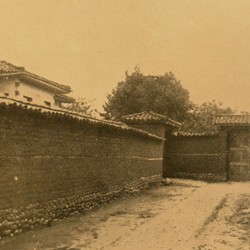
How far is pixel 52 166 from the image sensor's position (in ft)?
32.8

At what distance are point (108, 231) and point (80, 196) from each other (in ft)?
8.05

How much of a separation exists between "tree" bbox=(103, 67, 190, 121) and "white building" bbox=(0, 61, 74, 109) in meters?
12.8

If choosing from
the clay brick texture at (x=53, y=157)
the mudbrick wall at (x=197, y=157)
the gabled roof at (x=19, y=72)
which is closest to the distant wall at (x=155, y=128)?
the mudbrick wall at (x=197, y=157)

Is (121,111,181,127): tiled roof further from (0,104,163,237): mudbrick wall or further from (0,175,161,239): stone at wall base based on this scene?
(0,175,161,239): stone at wall base

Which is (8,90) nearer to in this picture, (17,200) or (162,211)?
(162,211)

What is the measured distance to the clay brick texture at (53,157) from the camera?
838 centimetres

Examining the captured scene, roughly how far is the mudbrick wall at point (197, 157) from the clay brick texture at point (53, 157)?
9775mm

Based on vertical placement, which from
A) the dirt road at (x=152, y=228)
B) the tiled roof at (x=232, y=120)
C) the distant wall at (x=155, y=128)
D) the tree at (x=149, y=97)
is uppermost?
the tree at (x=149, y=97)

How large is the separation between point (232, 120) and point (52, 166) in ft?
51.3

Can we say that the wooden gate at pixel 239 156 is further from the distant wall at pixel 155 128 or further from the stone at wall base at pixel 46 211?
the stone at wall base at pixel 46 211

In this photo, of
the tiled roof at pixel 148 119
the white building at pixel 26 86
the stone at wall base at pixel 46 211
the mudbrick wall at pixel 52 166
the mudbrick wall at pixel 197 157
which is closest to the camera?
the stone at wall base at pixel 46 211

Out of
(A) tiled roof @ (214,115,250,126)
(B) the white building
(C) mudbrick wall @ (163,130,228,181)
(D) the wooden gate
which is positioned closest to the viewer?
(B) the white building

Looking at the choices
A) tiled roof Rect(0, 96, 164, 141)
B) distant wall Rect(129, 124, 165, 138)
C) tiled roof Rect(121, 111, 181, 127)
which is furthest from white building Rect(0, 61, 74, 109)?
tiled roof Rect(0, 96, 164, 141)

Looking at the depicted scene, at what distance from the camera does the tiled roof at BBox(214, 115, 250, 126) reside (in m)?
23.2
